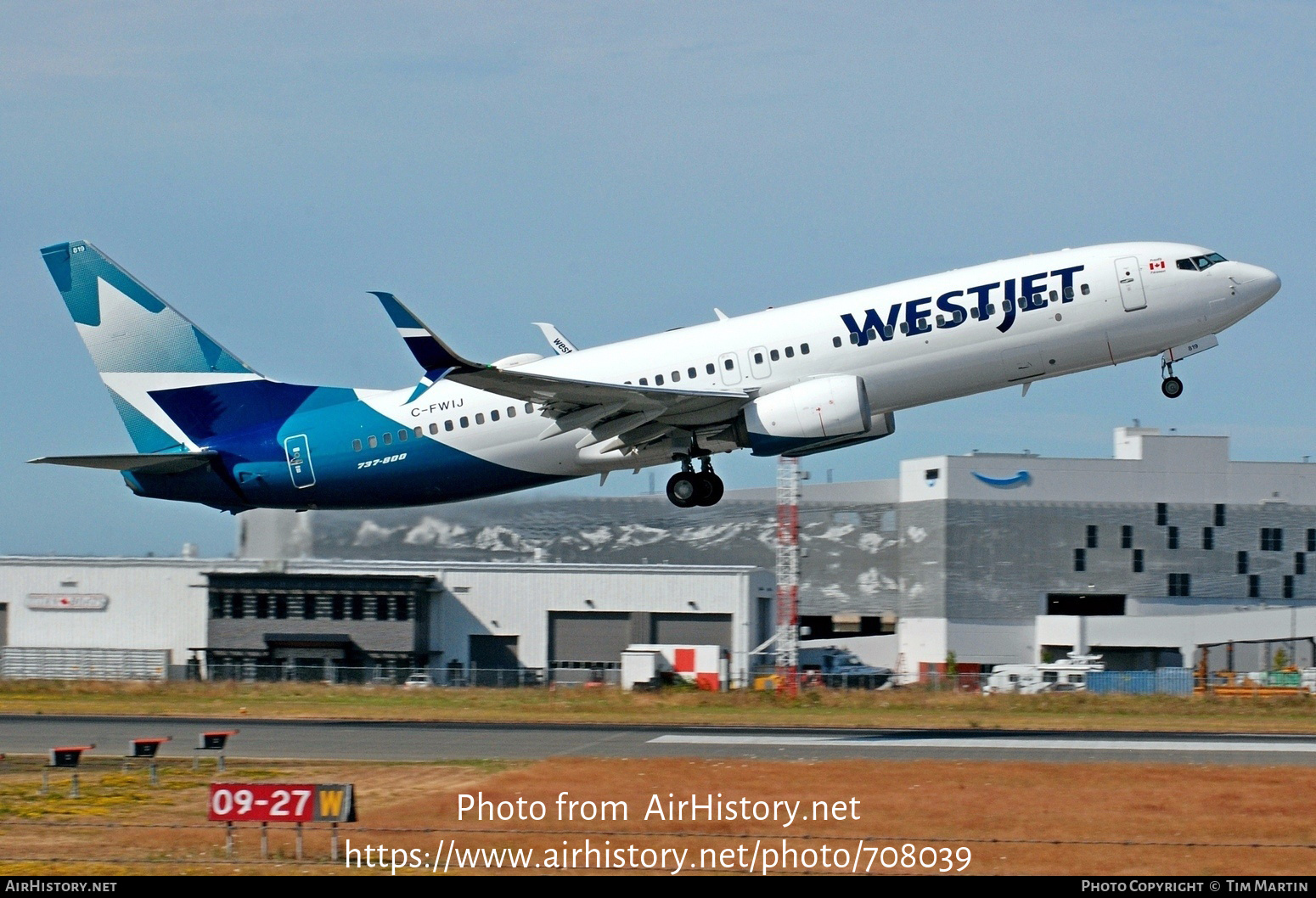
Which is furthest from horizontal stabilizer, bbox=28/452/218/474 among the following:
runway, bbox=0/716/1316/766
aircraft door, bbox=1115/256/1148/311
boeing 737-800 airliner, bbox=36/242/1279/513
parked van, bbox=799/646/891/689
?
parked van, bbox=799/646/891/689

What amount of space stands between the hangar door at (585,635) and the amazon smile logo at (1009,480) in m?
35.0

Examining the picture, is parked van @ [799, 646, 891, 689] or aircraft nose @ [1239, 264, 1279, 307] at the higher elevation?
aircraft nose @ [1239, 264, 1279, 307]

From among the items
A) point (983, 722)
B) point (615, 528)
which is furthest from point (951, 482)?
point (983, 722)

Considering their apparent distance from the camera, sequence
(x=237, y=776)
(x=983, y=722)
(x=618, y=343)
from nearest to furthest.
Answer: (x=237, y=776) < (x=618, y=343) < (x=983, y=722)

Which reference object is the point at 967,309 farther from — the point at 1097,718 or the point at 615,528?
the point at 615,528

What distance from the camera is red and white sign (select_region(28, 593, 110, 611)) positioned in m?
79.2

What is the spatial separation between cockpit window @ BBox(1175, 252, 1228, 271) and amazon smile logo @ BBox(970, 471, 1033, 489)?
69.3 metres

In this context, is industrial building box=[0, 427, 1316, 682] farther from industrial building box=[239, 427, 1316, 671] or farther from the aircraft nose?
the aircraft nose

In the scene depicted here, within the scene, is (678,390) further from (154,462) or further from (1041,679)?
(1041,679)

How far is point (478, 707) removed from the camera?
5353 centimetres

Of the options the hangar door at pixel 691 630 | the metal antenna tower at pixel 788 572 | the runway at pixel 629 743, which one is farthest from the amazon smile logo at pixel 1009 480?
the runway at pixel 629 743

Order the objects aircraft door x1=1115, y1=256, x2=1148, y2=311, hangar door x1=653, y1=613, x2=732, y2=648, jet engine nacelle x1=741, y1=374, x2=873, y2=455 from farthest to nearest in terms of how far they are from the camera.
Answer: hangar door x1=653, y1=613, x2=732, y2=648 → aircraft door x1=1115, y1=256, x2=1148, y2=311 → jet engine nacelle x1=741, y1=374, x2=873, y2=455

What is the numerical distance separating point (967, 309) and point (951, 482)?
70.6 metres

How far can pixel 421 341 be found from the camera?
104 ft
